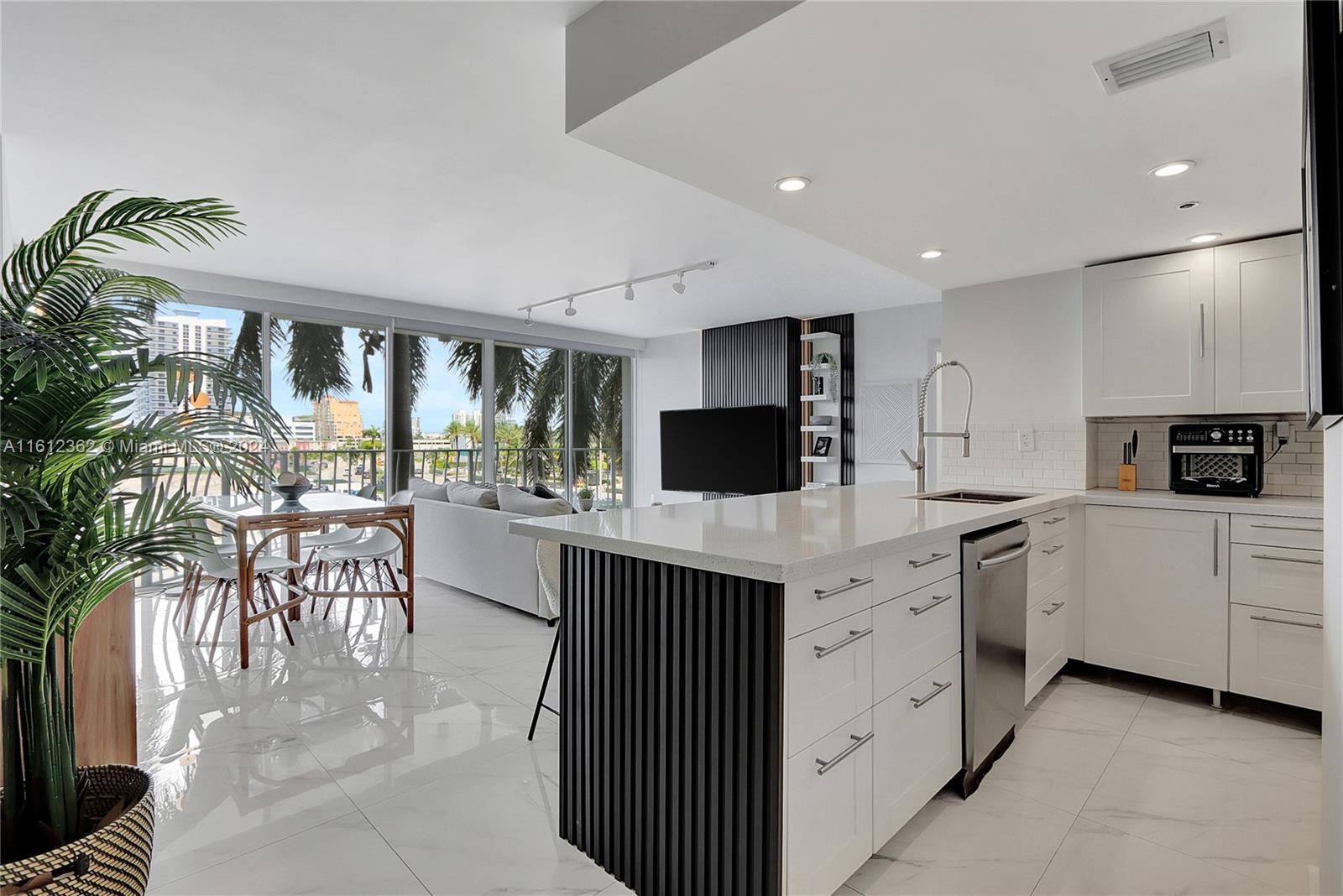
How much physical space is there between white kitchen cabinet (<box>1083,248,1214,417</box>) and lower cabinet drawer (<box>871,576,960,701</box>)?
202 cm

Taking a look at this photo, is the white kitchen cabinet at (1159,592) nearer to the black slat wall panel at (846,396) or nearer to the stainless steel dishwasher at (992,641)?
the stainless steel dishwasher at (992,641)

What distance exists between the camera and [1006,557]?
2.39m

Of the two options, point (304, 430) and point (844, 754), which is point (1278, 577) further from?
point (304, 430)

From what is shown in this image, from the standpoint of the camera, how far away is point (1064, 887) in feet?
5.78

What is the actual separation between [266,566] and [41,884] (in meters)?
2.97

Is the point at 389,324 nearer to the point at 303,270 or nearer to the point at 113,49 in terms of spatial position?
the point at 303,270

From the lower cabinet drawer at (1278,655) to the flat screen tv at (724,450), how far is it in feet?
14.8

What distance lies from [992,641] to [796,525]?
0.87 m

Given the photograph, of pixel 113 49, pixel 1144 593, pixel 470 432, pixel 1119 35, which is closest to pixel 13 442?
pixel 113 49

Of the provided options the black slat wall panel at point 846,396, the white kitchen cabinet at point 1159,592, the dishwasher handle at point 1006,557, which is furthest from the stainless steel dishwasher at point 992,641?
the black slat wall panel at point 846,396

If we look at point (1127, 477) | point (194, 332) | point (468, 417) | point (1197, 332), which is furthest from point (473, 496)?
point (1197, 332)

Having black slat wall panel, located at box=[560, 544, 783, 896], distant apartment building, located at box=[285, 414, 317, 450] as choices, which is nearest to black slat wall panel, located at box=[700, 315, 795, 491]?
distant apartment building, located at box=[285, 414, 317, 450]

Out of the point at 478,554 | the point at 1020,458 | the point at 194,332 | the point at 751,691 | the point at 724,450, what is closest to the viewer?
the point at 751,691

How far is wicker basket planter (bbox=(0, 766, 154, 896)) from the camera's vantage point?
123cm
